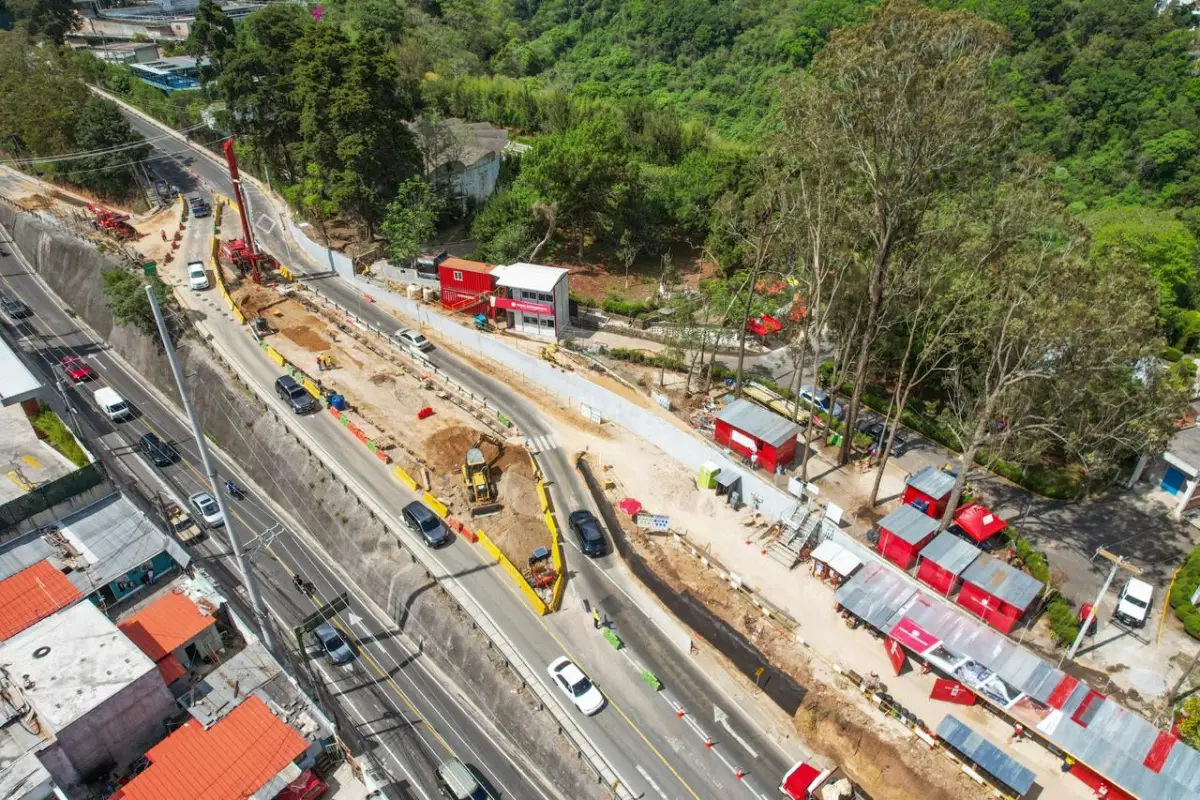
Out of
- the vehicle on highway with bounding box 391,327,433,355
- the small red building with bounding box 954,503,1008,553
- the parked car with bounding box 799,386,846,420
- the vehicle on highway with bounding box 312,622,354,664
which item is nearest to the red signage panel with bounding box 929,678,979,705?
the small red building with bounding box 954,503,1008,553

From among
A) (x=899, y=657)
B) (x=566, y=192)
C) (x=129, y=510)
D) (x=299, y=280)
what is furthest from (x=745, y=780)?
(x=299, y=280)

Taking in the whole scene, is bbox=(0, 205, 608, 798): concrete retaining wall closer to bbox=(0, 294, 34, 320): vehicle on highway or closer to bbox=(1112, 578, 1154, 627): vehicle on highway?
bbox=(0, 294, 34, 320): vehicle on highway

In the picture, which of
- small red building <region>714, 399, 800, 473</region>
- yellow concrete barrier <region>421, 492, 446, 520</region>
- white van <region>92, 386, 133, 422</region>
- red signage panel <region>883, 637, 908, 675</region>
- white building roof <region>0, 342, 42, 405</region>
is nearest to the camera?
red signage panel <region>883, 637, 908, 675</region>

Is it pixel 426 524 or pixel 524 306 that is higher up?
pixel 524 306

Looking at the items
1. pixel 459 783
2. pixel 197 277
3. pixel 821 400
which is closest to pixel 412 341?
pixel 197 277

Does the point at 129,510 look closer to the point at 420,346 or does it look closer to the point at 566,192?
the point at 420,346

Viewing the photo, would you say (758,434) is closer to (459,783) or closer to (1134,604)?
(1134,604)

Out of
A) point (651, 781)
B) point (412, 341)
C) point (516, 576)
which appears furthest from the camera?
point (412, 341)
